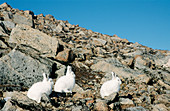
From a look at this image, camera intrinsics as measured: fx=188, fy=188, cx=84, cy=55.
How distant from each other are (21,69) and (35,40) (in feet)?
14.8

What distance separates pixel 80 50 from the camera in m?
21.3

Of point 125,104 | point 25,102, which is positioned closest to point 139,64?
point 125,104

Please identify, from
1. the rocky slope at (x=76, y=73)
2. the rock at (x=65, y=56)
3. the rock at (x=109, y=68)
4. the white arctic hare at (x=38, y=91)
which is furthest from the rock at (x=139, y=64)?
the white arctic hare at (x=38, y=91)

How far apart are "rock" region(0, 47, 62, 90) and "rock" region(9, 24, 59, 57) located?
265 centimetres

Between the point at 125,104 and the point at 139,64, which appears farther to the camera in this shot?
the point at 139,64

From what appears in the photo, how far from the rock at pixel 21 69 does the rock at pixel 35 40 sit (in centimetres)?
265

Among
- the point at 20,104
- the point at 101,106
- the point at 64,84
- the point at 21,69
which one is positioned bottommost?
the point at 20,104

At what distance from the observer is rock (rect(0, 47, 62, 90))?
11.4 m

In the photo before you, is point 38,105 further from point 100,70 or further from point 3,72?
point 100,70

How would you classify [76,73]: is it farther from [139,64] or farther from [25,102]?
[25,102]

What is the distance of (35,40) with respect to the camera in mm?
15922

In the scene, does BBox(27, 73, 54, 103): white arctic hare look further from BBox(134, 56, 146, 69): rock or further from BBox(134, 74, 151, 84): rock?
BBox(134, 56, 146, 69): rock

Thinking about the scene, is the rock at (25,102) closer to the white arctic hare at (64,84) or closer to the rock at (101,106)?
the white arctic hare at (64,84)

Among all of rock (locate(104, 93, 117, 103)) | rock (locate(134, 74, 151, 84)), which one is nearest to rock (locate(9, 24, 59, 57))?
rock (locate(134, 74, 151, 84))
